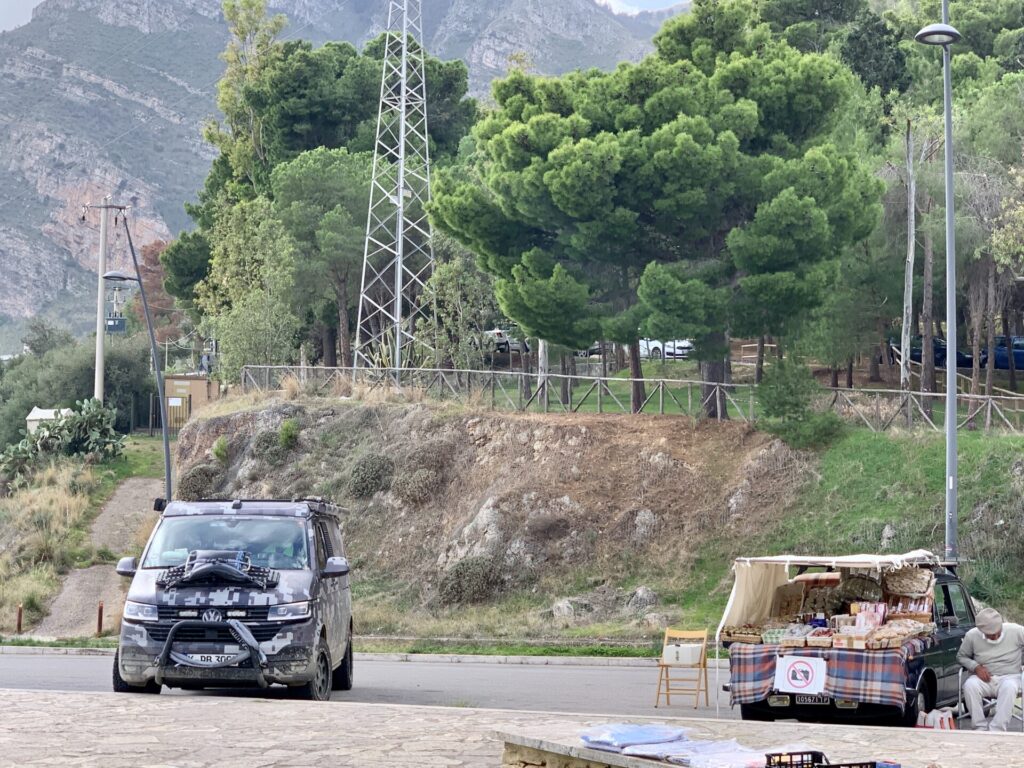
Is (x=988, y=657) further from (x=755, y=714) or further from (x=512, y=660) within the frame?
(x=512, y=660)

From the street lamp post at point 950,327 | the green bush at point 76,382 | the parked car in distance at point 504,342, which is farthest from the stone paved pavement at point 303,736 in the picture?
the green bush at point 76,382

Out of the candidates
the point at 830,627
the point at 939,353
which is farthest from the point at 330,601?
the point at 939,353

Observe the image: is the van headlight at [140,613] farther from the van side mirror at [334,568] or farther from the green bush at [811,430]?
the green bush at [811,430]

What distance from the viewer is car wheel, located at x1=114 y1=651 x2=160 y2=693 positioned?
15.5 metres

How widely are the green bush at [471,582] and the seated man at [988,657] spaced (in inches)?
771

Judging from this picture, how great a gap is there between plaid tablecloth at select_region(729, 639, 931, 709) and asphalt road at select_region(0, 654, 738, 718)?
1333 mm

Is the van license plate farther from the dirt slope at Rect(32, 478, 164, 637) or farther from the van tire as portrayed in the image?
the dirt slope at Rect(32, 478, 164, 637)

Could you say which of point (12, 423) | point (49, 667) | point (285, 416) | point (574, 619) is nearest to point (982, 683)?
point (49, 667)

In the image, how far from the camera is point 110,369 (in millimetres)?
74562

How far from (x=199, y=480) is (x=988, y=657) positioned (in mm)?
32001

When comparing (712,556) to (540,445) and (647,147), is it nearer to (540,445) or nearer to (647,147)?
(540,445)

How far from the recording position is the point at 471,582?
3403 cm

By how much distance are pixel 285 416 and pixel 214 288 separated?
85.3 ft

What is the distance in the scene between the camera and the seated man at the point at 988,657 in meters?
14.6
